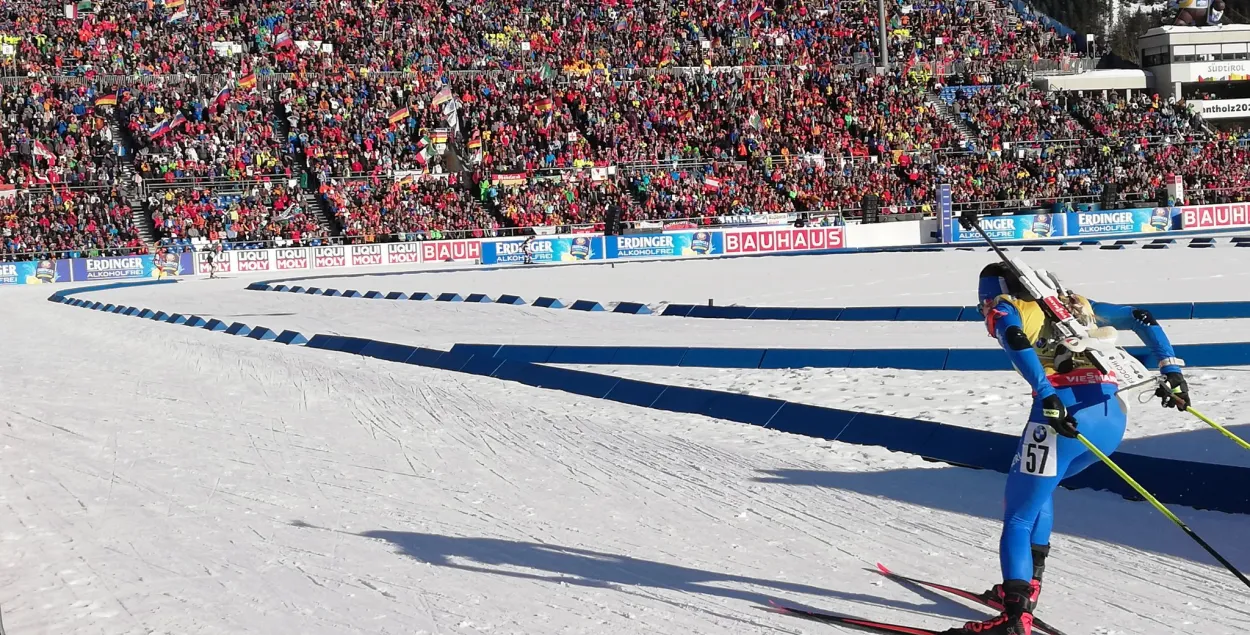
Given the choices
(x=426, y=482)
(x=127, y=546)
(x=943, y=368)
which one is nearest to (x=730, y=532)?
(x=426, y=482)

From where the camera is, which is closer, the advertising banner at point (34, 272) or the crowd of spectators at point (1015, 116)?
the advertising banner at point (34, 272)

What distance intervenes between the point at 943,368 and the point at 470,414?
4.30 metres

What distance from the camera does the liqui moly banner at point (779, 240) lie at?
38719 mm

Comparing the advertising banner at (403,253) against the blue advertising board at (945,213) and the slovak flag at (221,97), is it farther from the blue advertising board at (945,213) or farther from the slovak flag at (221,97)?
the blue advertising board at (945,213)

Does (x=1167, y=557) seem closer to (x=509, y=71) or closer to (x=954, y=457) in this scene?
(x=954, y=457)

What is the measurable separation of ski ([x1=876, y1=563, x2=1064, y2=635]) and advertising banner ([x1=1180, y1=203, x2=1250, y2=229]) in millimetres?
39201

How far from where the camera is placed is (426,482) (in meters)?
7.98

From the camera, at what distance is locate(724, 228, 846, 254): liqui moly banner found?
38719 millimetres

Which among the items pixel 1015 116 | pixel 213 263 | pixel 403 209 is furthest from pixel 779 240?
pixel 213 263

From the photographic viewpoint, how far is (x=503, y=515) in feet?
23.2

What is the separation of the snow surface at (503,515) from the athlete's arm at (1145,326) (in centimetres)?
104

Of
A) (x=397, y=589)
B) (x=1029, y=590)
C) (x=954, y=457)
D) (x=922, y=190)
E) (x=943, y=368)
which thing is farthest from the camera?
(x=922, y=190)

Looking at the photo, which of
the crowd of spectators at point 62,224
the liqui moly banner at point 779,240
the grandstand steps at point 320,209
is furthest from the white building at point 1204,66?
the crowd of spectators at point 62,224

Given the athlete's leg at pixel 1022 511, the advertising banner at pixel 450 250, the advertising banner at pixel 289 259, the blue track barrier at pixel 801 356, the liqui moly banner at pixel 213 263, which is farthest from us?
the advertising banner at pixel 450 250
